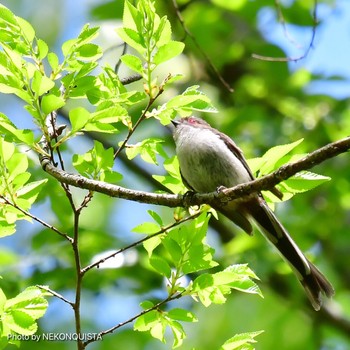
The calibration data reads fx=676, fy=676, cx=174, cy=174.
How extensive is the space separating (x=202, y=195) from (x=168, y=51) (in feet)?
2.47

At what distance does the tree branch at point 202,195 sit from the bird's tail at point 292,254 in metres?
1.11

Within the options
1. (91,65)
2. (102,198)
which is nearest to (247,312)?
(102,198)

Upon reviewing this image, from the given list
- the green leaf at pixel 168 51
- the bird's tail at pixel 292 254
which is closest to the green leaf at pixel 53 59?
the green leaf at pixel 168 51

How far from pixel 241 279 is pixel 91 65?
3.90 feet

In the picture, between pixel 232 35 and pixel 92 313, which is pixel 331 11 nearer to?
pixel 232 35

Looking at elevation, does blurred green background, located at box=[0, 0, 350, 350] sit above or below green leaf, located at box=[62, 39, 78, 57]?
below

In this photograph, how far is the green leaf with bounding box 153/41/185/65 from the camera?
2.96 metres

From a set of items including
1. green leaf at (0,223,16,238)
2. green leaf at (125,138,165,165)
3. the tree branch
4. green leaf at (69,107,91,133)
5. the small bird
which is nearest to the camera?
the tree branch

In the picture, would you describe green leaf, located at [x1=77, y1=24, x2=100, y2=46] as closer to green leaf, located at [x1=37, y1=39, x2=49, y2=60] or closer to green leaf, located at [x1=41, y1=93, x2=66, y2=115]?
green leaf, located at [x1=37, y1=39, x2=49, y2=60]

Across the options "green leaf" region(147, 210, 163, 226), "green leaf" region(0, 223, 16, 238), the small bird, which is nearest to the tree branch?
"green leaf" region(147, 210, 163, 226)

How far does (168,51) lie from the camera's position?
9.77 feet

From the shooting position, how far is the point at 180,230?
10.4ft

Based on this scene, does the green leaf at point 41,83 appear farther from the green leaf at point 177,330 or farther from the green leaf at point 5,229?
the green leaf at point 177,330

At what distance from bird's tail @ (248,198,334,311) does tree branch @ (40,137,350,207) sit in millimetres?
1113
